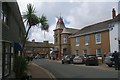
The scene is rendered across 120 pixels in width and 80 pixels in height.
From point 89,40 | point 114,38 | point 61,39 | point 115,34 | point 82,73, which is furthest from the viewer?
point 61,39

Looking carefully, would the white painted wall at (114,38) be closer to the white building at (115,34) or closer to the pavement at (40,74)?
the white building at (115,34)

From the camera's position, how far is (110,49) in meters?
35.1

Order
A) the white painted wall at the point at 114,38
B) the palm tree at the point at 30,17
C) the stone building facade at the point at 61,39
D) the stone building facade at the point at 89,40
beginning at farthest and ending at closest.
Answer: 1. the stone building facade at the point at 61,39
2. the stone building facade at the point at 89,40
3. the white painted wall at the point at 114,38
4. the palm tree at the point at 30,17

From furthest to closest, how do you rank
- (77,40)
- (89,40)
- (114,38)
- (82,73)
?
(77,40)
(89,40)
(114,38)
(82,73)

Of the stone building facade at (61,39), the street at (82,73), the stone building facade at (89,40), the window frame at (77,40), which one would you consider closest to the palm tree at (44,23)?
the street at (82,73)

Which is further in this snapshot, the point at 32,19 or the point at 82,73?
the point at 32,19

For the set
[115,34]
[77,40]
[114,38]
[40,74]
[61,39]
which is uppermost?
[61,39]

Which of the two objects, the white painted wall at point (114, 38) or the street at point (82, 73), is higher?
A: the white painted wall at point (114, 38)

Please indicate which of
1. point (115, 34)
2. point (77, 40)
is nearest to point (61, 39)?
point (77, 40)

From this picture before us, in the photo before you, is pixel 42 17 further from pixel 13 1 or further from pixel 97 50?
pixel 97 50

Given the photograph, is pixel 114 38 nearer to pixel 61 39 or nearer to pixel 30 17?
pixel 30 17

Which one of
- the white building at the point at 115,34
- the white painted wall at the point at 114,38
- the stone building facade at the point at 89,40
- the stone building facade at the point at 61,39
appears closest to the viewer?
the white building at the point at 115,34

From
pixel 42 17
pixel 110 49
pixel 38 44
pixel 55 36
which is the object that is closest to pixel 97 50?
pixel 110 49

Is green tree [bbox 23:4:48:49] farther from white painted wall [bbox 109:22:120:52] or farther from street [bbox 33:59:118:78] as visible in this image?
white painted wall [bbox 109:22:120:52]
